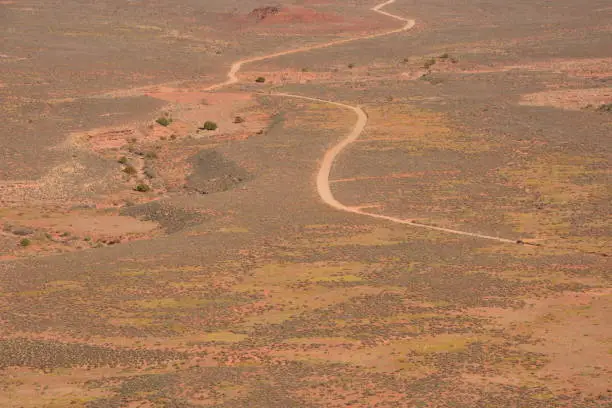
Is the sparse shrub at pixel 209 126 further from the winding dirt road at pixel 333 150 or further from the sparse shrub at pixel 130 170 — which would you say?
the sparse shrub at pixel 130 170

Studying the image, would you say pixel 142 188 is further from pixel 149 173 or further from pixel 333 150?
pixel 333 150

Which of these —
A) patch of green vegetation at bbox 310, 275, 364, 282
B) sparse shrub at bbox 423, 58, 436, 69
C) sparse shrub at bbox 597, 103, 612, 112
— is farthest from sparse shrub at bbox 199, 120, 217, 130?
patch of green vegetation at bbox 310, 275, 364, 282

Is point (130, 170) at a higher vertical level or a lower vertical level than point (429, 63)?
lower

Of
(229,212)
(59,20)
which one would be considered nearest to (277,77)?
(59,20)

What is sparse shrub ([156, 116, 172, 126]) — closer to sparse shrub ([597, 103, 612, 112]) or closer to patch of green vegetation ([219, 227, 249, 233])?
patch of green vegetation ([219, 227, 249, 233])

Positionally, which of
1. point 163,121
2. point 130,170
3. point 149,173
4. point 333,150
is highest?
point 163,121

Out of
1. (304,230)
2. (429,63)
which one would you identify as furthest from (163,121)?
(429,63)

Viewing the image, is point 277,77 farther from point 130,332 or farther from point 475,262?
point 130,332

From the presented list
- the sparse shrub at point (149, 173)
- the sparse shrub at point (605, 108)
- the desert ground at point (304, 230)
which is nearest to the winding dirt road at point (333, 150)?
the desert ground at point (304, 230)
